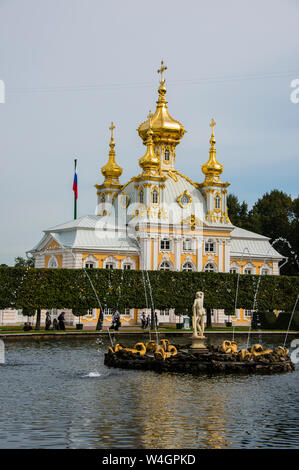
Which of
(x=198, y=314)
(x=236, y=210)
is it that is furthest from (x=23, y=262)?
(x=198, y=314)

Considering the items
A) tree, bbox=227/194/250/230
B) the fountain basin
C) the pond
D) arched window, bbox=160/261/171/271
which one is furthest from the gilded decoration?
the pond

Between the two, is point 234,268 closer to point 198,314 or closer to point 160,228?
point 160,228

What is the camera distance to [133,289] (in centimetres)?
5522

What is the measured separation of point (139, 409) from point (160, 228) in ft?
151

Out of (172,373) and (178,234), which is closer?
(172,373)

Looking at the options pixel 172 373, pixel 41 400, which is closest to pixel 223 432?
pixel 41 400

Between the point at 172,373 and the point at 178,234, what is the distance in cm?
3878

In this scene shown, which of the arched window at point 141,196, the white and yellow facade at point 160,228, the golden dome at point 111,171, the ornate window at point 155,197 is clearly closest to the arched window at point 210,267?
the white and yellow facade at point 160,228

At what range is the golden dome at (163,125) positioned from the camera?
70.3 meters

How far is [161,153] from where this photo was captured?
7038cm

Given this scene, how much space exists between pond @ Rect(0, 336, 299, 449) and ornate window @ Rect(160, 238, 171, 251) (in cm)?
3689

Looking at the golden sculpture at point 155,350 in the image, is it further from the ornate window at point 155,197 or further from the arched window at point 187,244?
the ornate window at point 155,197

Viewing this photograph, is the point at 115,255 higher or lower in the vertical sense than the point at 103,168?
lower
